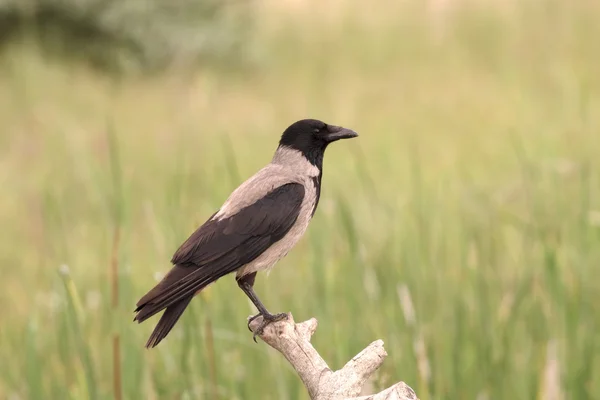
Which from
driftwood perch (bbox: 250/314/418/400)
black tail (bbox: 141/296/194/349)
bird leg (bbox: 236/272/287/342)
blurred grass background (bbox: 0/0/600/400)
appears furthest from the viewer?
blurred grass background (bbox: 0/0/600/400)

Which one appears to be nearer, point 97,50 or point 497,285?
point 497,285

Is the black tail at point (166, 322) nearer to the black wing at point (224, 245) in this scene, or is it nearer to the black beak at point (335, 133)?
the black wing at point (224, 245)

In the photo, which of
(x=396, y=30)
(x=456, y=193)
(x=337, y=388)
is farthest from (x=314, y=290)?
(x=396, y=30)

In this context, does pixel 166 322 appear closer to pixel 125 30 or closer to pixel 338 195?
pixel 338 195

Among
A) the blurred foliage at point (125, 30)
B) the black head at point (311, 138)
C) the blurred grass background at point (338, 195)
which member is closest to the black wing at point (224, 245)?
the black head at point (311, 138)

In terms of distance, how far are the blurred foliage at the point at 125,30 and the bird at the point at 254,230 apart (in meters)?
10.3

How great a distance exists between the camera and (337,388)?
128cm

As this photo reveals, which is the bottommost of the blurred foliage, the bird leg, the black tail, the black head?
the bird leg

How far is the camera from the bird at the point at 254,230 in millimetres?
1438

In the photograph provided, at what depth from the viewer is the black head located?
1849mm

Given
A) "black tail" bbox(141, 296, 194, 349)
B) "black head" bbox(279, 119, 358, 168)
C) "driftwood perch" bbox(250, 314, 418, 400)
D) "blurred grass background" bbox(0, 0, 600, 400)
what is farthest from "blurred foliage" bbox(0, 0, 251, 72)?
"driftwood perch" bbox(250, 314, 418, 400)

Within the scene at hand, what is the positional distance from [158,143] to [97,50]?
414 centimetres

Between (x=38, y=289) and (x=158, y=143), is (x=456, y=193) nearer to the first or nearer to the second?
(x=38, y=289)

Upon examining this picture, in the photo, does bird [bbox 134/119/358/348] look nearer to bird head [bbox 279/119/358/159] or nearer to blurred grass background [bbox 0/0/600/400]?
bird head [bbox 279/119/358/159]
